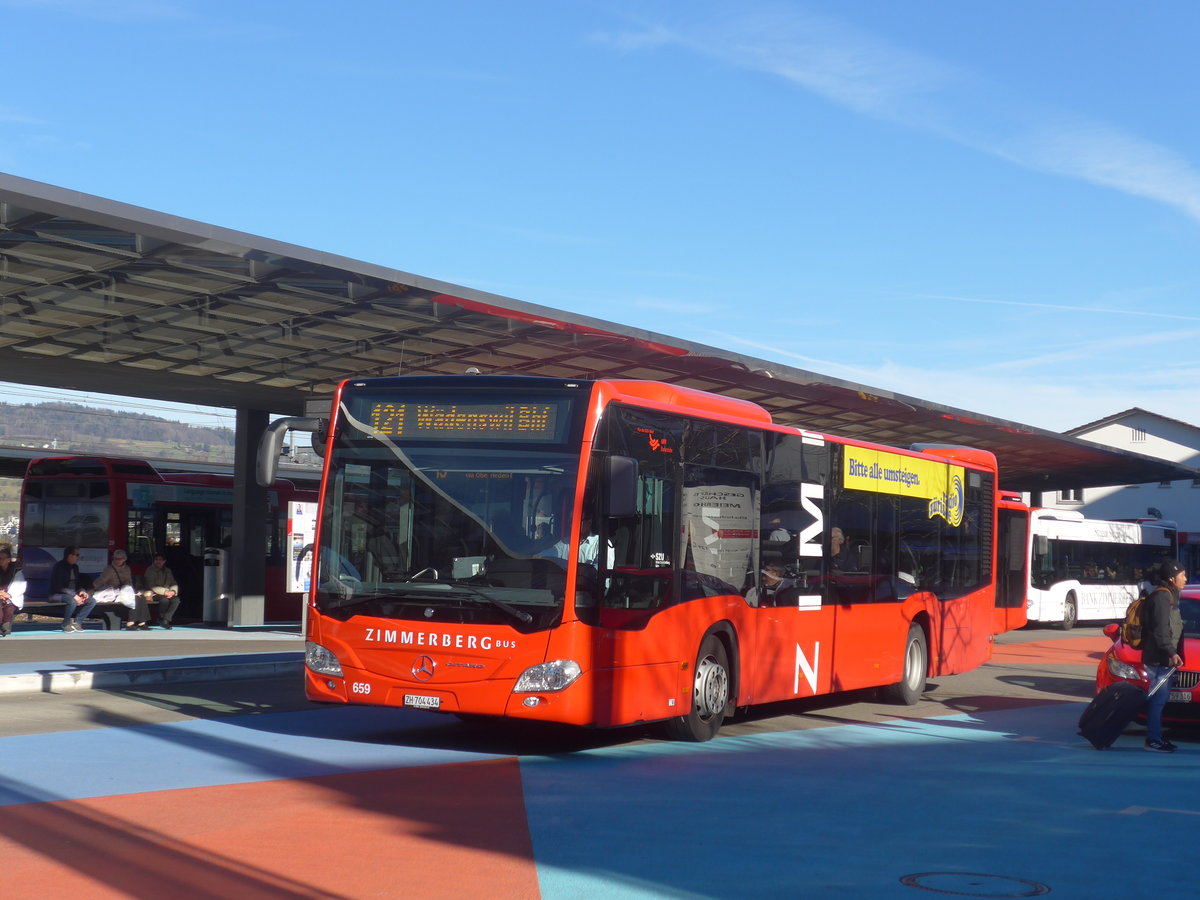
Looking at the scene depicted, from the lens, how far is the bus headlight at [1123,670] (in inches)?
507

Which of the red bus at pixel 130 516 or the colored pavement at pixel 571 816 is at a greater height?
the red bus at pixel 130 516

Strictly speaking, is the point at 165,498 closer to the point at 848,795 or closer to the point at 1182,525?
the point at 848,795

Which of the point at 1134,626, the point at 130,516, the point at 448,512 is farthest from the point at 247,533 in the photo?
the point at 1134,626

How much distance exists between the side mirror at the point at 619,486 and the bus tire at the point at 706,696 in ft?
5.93

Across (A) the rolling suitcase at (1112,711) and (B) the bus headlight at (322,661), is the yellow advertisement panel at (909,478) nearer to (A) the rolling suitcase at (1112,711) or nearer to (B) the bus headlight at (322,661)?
(A) the rolling suitcase at (1112,711)

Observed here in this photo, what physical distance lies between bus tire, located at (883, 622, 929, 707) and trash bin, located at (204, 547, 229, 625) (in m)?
16.8

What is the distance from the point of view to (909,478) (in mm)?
16141

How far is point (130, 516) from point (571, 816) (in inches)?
898

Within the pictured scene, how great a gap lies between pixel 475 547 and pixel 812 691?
470cm

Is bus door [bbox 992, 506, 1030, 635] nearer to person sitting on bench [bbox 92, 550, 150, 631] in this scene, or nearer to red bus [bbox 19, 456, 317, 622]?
red bus [bbox 19, 456, 317, 622]

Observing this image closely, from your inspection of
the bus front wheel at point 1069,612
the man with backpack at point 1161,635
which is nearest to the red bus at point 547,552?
the man with backpack at point 1161,635

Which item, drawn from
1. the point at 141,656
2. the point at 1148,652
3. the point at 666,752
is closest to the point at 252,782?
the point at 666,752

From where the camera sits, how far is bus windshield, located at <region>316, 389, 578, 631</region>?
34.2 ft

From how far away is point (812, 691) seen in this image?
1373 centimetres
